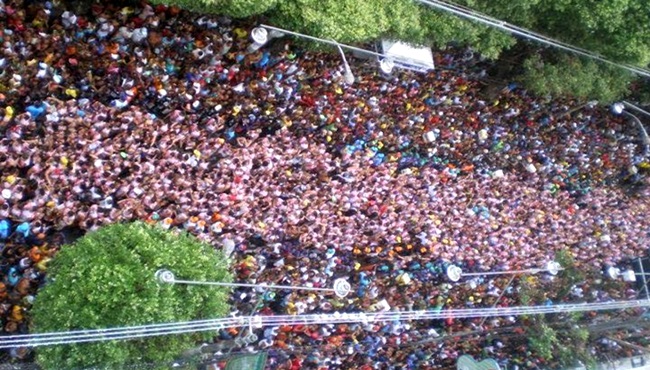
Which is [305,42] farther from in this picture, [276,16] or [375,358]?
[375,358]

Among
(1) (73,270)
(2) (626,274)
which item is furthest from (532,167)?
(1) (73,270)

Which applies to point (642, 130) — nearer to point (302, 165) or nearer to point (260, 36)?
point (302, 165)

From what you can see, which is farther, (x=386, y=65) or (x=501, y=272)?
(x=501, y=272)

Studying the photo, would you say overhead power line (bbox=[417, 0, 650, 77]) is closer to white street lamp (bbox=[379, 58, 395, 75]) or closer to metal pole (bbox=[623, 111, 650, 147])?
white street lamp (bbox=[379, 58, 395, 75])

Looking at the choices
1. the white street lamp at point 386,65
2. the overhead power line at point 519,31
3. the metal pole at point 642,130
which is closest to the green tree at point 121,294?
the white street lamp at point 386,65

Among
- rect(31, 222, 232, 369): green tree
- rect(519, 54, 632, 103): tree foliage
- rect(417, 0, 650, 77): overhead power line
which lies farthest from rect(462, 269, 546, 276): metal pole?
rect(31, 222, 232, 369): green tree

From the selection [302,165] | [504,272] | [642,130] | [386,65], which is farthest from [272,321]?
[642,130]

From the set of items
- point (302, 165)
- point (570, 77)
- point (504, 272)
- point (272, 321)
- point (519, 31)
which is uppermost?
point (519, 31)

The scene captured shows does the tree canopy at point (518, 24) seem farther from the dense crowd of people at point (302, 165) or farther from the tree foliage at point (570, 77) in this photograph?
the dense crowd of people at point (302, 165)
